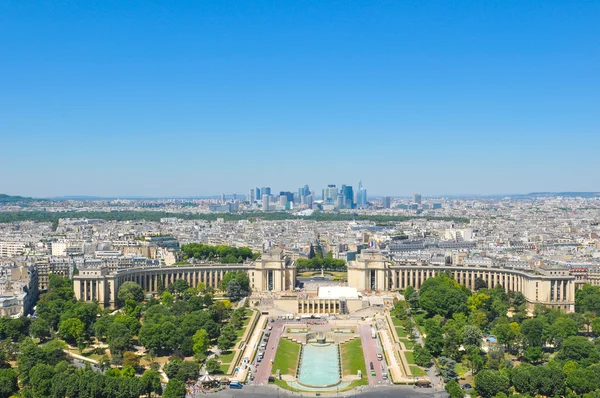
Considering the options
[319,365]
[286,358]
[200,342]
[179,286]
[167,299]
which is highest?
[179,286]

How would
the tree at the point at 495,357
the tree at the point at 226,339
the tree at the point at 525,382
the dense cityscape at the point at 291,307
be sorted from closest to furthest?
1. the tree at the point at 525,382
2. the tree at the point at 495,357
3. the dense cityscape at the point at 291,307
4. the tree at the point at 226,339

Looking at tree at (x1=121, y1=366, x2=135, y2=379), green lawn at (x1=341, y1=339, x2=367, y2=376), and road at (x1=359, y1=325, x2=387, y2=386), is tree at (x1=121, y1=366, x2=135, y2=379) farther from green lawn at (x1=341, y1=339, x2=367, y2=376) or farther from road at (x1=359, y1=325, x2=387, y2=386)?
road at (x1=359, y1=325, x2=387, y2=386)

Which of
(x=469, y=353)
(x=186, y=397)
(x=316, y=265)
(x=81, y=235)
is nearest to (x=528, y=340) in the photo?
(x=469, y=353)

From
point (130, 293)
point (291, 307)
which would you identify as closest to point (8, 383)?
point (130, 293)

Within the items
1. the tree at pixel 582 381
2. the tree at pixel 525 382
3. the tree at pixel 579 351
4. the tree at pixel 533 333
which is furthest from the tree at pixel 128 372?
the tree at pixel 579 351

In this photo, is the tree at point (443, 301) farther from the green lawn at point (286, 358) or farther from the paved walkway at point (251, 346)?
the paved walkway at point (251, 346)

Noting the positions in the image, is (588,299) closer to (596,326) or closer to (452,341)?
(596,326)

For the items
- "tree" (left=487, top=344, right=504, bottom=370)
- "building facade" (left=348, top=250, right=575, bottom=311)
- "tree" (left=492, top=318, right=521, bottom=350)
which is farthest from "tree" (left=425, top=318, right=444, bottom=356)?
"building facade" (left=348, top=250, right=575, bottom=311)
